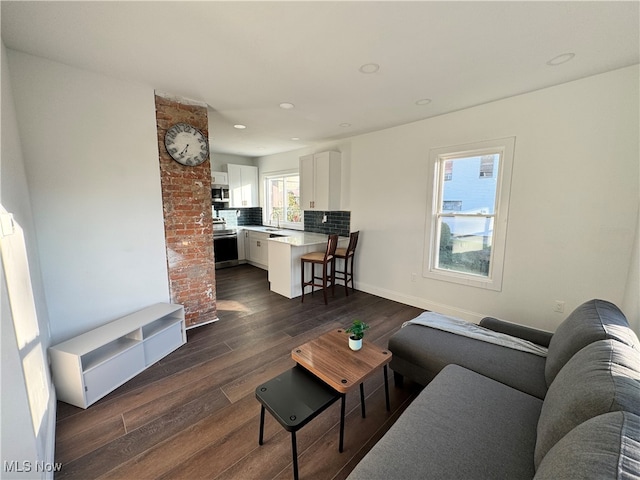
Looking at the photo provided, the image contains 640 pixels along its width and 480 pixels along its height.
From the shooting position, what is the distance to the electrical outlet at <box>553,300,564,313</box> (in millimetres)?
2645

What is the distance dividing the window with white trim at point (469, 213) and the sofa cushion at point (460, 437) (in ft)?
6.45

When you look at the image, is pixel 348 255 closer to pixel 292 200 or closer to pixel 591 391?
pixel 292 200

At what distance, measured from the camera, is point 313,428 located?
1753 mm

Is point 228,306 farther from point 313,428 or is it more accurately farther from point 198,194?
point 313,428

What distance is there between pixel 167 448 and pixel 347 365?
47.7 inches

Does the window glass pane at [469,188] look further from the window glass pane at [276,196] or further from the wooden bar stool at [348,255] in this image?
the window glass pane at [276,196]

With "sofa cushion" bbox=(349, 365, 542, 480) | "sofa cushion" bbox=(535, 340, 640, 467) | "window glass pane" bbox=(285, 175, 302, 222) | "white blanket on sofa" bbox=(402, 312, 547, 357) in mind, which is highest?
"window glass pane" bbox=(285, 175, 302, 222)

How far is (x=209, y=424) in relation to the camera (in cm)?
179

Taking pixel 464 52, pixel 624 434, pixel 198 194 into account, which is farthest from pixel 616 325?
pixel 198 194

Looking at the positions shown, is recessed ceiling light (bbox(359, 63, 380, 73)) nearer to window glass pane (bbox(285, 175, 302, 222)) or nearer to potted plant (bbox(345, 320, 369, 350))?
potted plant (bbox(345, 320, 369, 350))

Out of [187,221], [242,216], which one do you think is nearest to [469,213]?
[187,221]

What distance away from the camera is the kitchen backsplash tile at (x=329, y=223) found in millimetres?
4828

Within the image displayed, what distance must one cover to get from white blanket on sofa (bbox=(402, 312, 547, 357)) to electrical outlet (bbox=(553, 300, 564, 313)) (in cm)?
108

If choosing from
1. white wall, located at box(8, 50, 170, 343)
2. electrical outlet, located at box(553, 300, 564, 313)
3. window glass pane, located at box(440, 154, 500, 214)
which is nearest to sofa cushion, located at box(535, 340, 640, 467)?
electrical outlet, located at box(553, 300, 564, 313)
